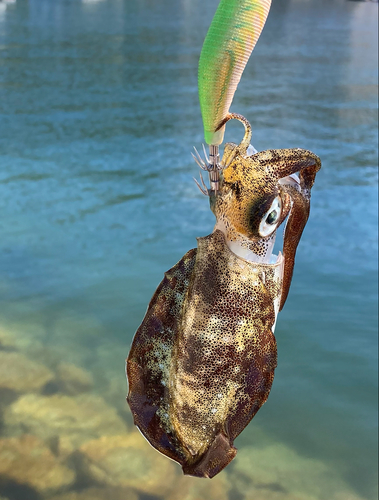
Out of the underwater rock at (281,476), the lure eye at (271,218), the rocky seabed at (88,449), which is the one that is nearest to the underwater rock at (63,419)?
the rocky seabed at (88,449)

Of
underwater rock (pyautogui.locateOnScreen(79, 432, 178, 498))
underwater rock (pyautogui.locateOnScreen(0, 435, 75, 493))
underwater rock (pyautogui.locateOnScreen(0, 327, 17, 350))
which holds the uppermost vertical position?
underwater rock (pyautogui.locateOnScreen(0, 327, 17, 350))

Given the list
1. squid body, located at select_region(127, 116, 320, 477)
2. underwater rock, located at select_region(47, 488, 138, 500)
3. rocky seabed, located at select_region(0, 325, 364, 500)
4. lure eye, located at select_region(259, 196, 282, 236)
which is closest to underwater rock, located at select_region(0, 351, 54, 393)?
rocky seabed, located at select_region(0, 325, 364, 500)

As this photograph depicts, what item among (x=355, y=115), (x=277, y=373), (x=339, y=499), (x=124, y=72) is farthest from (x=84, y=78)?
(x=339, y=499)

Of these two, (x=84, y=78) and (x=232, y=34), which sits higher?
(x=232, y=34)

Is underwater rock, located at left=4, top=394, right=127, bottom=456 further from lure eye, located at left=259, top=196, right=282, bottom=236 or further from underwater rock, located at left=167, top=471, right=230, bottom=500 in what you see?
lure eye, located at left=259, top=196, right=282, bottom=236

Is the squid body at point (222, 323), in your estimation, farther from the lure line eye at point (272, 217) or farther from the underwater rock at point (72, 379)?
the underwater rock at point (72, 379)

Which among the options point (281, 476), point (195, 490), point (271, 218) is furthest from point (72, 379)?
point (271, 218)

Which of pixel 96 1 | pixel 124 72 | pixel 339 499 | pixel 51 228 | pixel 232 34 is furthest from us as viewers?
pixel 96 1

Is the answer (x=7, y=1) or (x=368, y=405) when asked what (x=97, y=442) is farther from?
(x=7, y=1)
